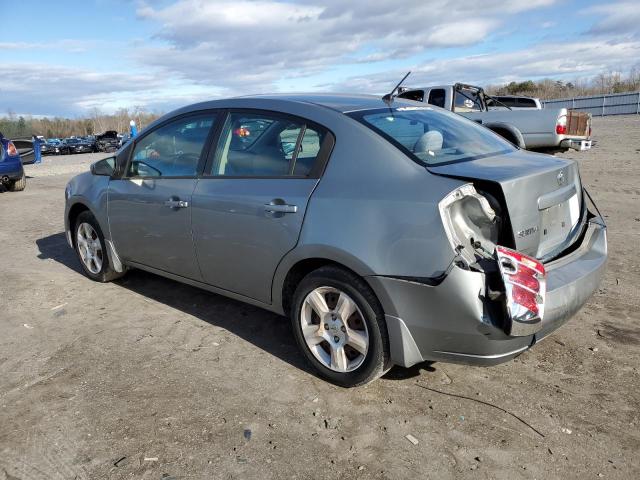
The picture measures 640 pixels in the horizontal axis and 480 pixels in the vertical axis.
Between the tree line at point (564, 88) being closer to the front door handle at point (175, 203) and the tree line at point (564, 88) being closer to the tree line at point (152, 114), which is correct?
the tree line at point (152, 114)

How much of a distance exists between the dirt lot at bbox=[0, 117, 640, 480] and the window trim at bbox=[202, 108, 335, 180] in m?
1.24

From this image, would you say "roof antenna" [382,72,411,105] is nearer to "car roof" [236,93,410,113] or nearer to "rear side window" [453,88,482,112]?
"car roof" [236,93,410,113]

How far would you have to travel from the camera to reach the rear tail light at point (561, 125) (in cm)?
1132

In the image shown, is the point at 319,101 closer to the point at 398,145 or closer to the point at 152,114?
the point at 398,145

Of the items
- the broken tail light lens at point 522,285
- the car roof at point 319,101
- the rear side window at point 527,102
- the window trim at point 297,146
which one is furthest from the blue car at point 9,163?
the rear side window at point 527,102

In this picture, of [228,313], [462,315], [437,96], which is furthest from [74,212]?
[437,96]

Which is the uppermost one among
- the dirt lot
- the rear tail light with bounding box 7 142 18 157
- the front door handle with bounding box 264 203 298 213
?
the rear tail light with bounding box 7 142 18 157

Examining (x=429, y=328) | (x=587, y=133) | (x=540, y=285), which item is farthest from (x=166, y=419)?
(x=587, y=133)

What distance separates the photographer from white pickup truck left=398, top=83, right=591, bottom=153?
11.4 metres

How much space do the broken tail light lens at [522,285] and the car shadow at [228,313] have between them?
145 centimetres

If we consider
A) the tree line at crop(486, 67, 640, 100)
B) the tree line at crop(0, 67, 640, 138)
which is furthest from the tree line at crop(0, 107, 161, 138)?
the tree line at crop(486, 67, 640, 100)

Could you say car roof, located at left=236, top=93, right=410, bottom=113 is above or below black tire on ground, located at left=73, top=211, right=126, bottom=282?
above

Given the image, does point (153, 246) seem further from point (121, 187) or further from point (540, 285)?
point (540, 285)

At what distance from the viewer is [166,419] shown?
10.0ft
